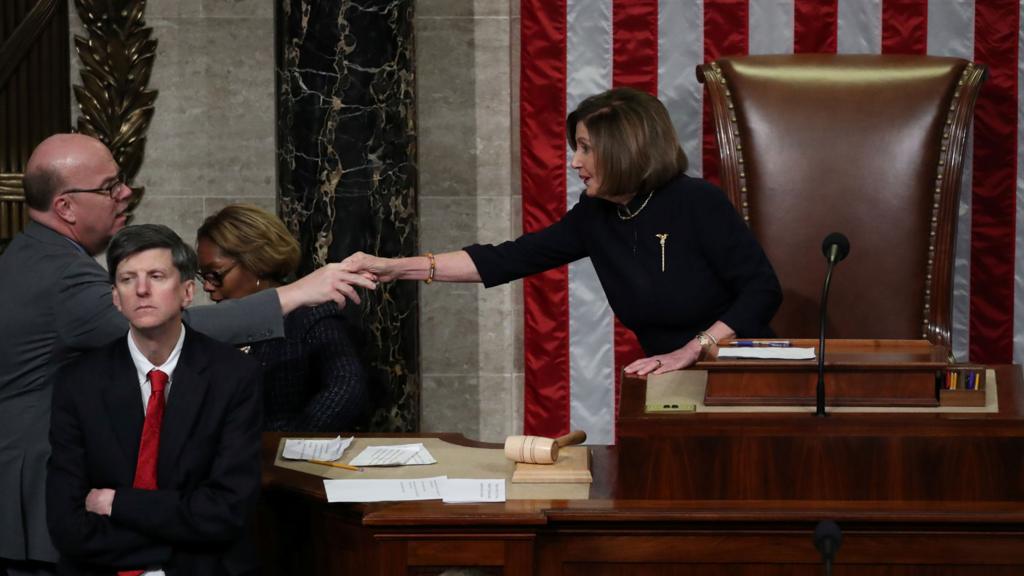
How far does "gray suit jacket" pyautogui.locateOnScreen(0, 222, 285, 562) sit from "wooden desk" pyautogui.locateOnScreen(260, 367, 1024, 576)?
66 cm

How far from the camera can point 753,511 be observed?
3.19 metres

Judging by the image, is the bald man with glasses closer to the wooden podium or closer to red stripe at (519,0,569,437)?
the wooden podium

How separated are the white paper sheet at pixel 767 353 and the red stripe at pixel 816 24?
2.24 m

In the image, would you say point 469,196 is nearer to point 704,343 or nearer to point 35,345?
point 704,343

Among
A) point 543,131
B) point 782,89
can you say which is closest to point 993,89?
point 782,89

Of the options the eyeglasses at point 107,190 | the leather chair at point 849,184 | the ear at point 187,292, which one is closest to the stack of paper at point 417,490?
the ear at point 187,292

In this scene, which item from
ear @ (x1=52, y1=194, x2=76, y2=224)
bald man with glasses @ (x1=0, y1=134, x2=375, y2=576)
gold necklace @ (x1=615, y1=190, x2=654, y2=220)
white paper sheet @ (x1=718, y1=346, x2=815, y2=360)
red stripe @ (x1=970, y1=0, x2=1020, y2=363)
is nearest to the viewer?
bald man with glasses @ (x1=0, y1=134, x2=375, y2=576)

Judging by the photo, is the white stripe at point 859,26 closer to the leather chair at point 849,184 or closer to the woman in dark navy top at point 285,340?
the leather chair at point 849,184

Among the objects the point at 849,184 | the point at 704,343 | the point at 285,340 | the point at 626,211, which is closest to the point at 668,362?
the point at 704,343

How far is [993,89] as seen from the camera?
5.49 m

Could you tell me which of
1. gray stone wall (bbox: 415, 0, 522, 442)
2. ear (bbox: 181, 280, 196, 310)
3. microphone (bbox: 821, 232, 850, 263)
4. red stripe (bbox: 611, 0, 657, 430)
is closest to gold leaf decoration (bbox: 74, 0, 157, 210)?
gray stone wall (bbox: 415, 0, 522, 442)

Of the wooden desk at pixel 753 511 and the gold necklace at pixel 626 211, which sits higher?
the gold necklace at pixel 626 211

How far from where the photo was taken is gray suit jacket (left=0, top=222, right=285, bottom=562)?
3.25 metres

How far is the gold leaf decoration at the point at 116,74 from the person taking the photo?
5809 mm
